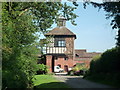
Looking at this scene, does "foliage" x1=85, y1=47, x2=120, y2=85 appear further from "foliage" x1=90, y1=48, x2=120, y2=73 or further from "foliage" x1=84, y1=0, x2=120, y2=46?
"foliage" x1=84, y1=0, x2=120, y2=46

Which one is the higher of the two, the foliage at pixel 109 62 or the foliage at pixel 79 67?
the foliage at pixel 109 62

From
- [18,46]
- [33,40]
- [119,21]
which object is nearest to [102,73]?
[119,21]

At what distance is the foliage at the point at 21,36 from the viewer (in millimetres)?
6824

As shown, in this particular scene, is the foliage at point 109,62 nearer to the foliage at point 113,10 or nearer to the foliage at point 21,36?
the foliage at point 113,10

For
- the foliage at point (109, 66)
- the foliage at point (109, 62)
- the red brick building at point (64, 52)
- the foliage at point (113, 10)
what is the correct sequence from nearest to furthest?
the foliage at point (113, 10) → the foliage at point (109, 66) → the foliage at point (109, 62) → the red brick building at point (64, 52)

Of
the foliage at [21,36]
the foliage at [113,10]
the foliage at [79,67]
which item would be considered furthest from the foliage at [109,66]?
the foliage at [79,67]

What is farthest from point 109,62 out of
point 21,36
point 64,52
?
point 64,52

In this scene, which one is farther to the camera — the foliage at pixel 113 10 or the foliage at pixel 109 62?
the foliage at pixel 109 62

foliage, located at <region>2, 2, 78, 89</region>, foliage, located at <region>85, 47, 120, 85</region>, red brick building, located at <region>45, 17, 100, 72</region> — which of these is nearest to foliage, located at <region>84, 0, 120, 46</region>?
foliage, located at <region>2, 2, 78, 89</region>

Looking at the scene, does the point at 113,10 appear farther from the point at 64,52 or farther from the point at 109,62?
the point at 64,52

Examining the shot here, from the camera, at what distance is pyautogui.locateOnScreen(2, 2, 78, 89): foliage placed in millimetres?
6824

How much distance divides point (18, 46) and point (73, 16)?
4.02 meters

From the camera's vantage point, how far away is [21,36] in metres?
7.96

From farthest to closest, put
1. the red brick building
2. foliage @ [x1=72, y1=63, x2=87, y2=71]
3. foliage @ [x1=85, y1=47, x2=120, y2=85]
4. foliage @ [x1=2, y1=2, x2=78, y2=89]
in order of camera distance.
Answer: the red brick building < foliage @ [x1=72, y1=63, x2=87, y2=71] < foliage @ [x1=85, y1=47, x2=120, y2=85] < foliage @ [x1=2, y1=2, x2=78, y2=89]
